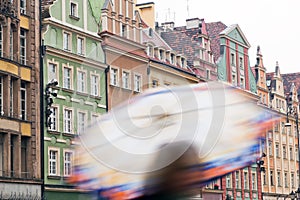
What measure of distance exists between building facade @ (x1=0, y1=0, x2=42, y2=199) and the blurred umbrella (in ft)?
73.2

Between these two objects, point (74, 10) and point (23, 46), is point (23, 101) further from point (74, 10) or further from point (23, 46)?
point (74, 10)

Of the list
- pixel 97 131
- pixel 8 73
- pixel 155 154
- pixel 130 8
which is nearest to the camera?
pixel 155 154

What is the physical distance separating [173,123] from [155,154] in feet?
0.95

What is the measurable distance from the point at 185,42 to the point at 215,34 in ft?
17.9

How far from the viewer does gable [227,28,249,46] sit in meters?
52.0

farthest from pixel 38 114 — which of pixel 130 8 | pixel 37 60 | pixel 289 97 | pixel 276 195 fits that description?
pixel 289 97

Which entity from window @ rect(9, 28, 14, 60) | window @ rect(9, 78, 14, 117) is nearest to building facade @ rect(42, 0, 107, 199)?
window @ rect(9, 78, 14, 117)

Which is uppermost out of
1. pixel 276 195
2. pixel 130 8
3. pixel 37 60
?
pixel 130 8

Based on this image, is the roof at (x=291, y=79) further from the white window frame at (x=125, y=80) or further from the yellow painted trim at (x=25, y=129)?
the white window frame at (x=125, y=80)

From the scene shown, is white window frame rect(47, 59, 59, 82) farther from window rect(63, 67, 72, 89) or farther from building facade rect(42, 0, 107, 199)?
window rect(63, 67, 72, 89)

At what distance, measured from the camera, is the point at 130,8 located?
3722 centimetres

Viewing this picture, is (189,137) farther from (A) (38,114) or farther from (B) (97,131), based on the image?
(A) (38,114)

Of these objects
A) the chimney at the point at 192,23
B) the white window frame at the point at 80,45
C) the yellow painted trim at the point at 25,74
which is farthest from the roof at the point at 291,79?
the yellow painted trim at the point at 25,74

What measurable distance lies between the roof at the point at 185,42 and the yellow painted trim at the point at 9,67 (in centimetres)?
1759
